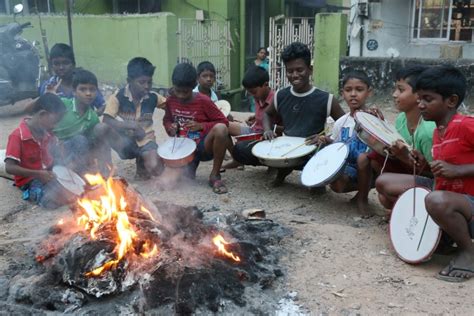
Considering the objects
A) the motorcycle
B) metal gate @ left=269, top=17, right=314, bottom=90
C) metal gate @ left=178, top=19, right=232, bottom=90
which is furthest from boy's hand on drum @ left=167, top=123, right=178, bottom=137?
metal gate @ left=269, top=17, right=314, bottom=90

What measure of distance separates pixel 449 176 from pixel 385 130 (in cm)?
100

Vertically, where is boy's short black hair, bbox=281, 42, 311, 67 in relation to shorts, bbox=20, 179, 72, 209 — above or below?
above

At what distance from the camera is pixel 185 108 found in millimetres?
5633

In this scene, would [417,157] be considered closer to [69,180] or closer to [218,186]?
[218,186]

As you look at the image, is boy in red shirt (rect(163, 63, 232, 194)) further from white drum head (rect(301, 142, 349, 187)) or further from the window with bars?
the window with bars

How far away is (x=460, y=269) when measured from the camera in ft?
10.9

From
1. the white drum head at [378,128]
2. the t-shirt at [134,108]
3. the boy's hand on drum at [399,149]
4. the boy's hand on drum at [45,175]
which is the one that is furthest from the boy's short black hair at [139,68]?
the boy's hand on drum at [399,149]

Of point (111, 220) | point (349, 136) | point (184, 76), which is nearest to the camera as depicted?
point (111, 220)

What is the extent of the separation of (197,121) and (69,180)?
157 cm

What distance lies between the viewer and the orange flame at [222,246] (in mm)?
3454

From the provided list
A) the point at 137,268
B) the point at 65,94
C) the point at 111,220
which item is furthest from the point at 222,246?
the point at 65,94

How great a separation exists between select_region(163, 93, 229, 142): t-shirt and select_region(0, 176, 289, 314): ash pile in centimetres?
184

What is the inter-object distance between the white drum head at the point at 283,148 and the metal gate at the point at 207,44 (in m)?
7.09

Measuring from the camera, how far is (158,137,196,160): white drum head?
211 inches
